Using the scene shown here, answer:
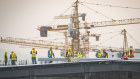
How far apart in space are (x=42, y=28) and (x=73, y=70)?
79968 millimetres

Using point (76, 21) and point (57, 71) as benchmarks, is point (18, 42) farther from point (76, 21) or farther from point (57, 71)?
point (57, 71)

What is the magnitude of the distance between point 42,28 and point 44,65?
80032 mm

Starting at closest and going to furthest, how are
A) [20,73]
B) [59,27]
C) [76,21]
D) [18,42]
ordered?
[20,73]
[76,21]
[59,27]
[18,42]

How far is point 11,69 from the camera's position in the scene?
24.8 metres

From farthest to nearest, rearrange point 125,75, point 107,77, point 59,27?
point 59,27, point 107,77, point 125,75

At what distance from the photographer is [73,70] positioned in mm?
25766

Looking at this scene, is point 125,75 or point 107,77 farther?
point 107,77

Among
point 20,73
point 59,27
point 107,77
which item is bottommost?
point 107,77

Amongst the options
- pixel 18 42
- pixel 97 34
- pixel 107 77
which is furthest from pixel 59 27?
pixel 107 77

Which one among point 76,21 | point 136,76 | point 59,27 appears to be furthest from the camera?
point 59,27

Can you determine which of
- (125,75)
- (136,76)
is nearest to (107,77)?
(125,75)

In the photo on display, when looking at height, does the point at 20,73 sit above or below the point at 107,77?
above

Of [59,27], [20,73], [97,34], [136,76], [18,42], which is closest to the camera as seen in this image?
[20,73]

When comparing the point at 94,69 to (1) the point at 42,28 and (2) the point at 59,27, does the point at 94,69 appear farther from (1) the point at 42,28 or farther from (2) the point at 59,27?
(1) the point at 42,28
